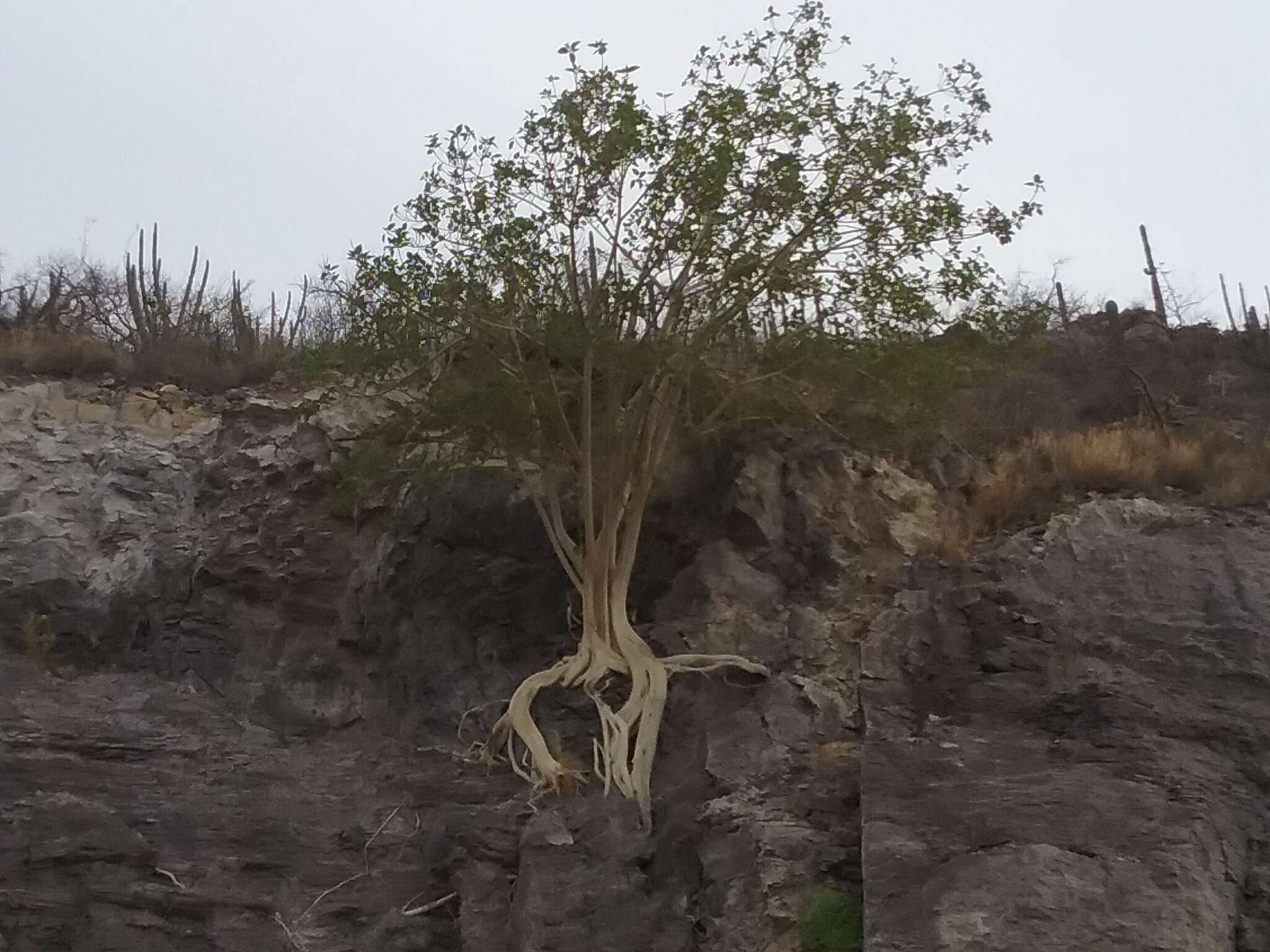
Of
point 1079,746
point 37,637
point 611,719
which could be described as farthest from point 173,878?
point 1079,746

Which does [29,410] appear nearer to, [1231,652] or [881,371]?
[881,371]

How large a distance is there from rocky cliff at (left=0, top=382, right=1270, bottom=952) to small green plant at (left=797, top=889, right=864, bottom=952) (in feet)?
0.41

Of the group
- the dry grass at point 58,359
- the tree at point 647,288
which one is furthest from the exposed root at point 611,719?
the dry grass at point 58,359

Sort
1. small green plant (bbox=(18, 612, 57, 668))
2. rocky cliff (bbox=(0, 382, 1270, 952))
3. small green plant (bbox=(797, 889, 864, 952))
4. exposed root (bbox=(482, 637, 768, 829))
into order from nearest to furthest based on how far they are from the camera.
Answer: small green plant (bbox=(797, 889, 864, 952)) → rocky cliff (bbox=(0, 382, 1270, 952)) → exposed root (bbox=(482, 637, 768, 829)) → small green plant (bbox=(18, 612, 57, 668))

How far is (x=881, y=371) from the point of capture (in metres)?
9.07

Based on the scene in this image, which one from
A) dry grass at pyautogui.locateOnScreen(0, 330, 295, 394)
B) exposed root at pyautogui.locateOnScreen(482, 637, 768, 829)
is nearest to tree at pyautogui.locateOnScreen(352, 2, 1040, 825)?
exposed root at pyautogui.locateOnScreen(482, 637, 768, 829)

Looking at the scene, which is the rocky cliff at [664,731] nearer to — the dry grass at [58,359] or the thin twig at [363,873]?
the thin twig at [363,873]

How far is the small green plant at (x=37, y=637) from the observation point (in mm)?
10250

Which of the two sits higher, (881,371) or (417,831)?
(881,371)

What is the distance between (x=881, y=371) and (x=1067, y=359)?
8.61 meters

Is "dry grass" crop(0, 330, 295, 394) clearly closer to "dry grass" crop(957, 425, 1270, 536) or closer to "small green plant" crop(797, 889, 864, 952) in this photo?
"dry grass" crop(957, 425, 1270, 536)

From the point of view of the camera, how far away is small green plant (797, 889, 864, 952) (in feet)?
21.7

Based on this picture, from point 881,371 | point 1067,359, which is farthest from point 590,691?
point 1067,359

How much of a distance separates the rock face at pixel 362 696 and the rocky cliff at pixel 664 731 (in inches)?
1.1
